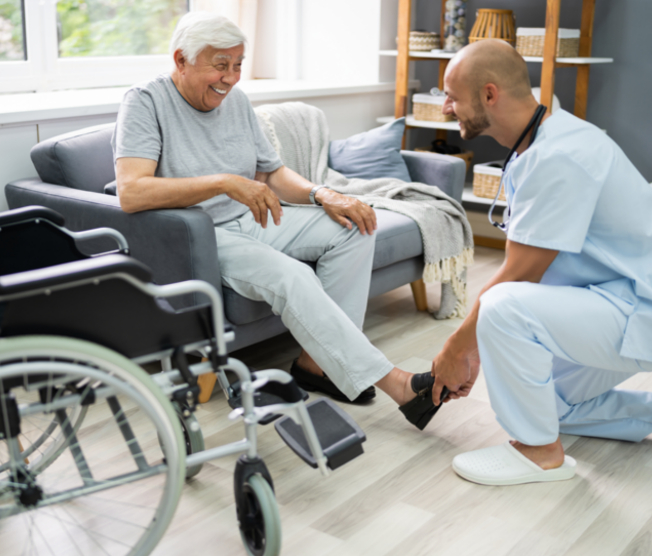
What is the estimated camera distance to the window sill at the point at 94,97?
2260mm

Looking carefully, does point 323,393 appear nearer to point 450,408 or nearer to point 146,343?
point 450,408

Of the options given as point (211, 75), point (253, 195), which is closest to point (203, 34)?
point (211, 75)

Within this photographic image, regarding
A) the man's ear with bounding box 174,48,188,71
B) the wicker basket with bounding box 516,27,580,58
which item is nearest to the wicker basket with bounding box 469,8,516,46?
the wicker basket with bounding box 516,27,580,58

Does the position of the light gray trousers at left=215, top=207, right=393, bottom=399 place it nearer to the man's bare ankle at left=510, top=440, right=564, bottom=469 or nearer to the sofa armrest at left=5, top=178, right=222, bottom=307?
the sofa armrest at left=5, top=178, right=222, bottom=307

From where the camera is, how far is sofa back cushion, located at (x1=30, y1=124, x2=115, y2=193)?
2.12m

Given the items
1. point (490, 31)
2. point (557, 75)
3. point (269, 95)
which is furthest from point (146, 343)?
point (557, 75)

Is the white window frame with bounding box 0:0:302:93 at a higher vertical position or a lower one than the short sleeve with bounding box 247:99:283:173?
higher

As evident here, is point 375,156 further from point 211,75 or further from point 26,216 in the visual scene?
point 26,216

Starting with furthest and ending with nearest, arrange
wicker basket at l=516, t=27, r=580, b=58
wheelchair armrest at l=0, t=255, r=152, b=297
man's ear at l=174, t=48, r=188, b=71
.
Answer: wicker basket at l=516, t=27, r=580, b=58 → man's ear at l=174, t=48, r=188, b=71 → wheelchair armrest at l=0, t=255, r=152, b=297

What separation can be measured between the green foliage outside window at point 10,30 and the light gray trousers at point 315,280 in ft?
4.15

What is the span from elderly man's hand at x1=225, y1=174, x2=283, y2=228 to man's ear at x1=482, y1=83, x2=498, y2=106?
0.58m

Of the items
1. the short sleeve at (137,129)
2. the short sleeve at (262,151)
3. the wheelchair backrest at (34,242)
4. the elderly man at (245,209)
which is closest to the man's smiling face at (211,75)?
the elderly man at (245,209)

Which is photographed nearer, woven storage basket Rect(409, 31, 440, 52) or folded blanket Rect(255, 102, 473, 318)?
folded blanket Rect(255, 102, 473, 318)

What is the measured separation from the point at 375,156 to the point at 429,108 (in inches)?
31.2
